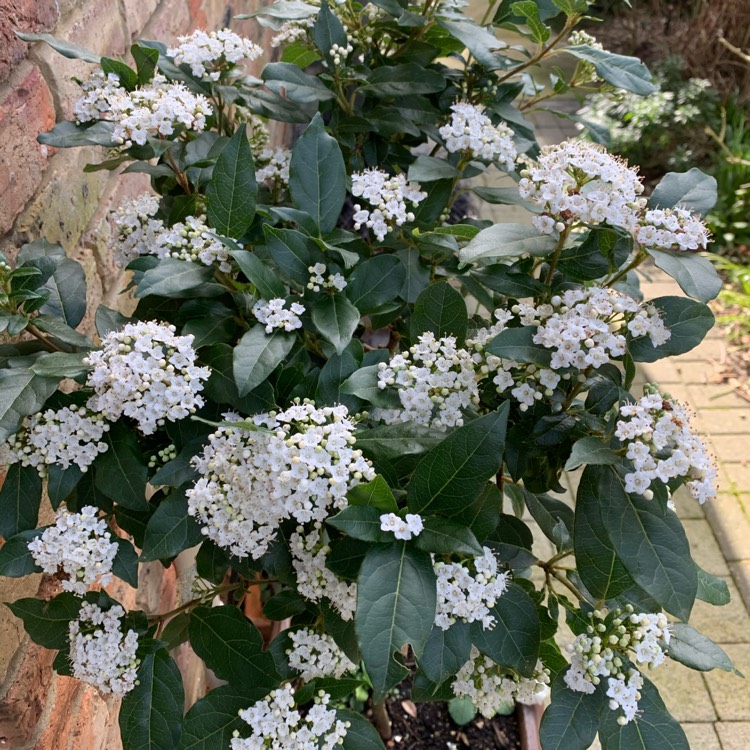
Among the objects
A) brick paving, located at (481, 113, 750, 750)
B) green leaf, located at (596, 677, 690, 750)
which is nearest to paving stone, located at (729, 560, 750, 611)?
brick paving, located at (481, 113, 750, 750)

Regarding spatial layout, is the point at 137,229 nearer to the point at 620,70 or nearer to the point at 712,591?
the point at 620,70

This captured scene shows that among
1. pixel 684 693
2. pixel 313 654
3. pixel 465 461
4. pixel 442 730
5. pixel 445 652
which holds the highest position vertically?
pixel 465 461

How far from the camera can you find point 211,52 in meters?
1.12

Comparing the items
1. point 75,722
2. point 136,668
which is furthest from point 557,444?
point 75,722

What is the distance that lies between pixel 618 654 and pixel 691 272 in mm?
445

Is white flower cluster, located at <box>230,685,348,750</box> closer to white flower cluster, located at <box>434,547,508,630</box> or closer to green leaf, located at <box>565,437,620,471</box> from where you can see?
white flower cluster, located at <box>434,547,508,630</box>

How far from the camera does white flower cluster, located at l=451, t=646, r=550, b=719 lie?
1.01m

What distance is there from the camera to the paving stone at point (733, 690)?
2072 millimetres

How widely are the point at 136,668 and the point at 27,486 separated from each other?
0.86 ft

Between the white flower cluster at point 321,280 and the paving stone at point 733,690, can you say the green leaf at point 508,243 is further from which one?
the paving stone at point 733,690

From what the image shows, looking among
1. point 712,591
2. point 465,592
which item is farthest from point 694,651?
point 465,592

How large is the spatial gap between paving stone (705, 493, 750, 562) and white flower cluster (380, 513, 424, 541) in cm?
210

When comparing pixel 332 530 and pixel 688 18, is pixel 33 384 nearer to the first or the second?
pixel 332 530

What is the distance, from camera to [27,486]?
0.86 m
